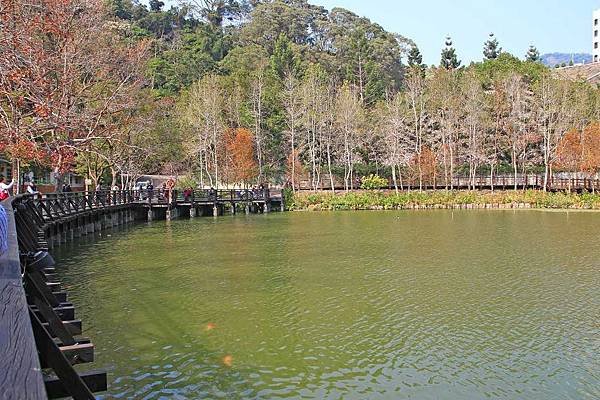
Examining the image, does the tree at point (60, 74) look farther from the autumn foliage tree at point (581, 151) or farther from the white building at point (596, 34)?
the white building at point (596, 34)

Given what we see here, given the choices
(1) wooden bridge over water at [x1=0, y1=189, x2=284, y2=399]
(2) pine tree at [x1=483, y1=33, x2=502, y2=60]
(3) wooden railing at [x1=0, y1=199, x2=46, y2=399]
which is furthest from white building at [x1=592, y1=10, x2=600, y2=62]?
(3) wooden railing at [x1=0, y1=199, x2=46, y2=399]

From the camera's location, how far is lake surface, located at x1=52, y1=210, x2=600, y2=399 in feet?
25.5

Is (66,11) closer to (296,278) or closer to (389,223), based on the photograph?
(296,278)

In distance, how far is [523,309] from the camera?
1149 cm

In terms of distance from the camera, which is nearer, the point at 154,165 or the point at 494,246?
the point at 494,246

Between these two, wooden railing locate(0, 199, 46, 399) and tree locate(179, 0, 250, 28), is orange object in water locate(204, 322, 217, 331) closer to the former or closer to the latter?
wooden railing locate(0, 199, 46, 399)

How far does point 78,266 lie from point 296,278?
674cm

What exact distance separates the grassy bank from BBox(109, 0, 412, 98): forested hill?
21558 millimetres

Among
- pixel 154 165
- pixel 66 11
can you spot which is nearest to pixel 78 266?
pixel 66 11

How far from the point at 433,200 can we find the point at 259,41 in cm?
4842

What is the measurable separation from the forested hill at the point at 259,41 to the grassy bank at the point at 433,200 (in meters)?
21.6

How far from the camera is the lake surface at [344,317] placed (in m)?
7.79

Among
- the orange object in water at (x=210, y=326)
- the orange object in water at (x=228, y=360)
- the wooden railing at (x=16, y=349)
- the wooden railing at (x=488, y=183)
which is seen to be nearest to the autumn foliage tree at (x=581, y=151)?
the wooden railing at (x=488, y=183)

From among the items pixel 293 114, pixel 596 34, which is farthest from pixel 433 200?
pixel 596 34
